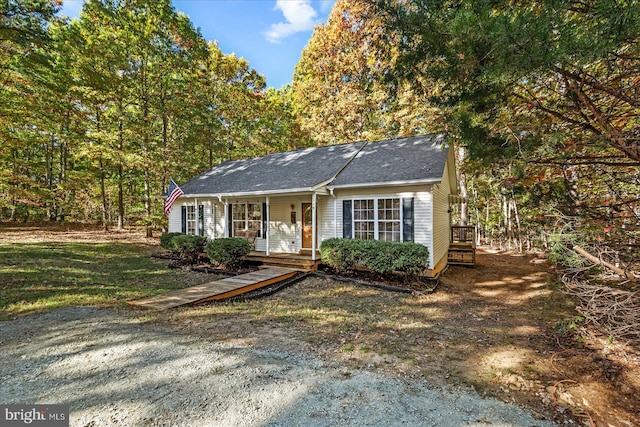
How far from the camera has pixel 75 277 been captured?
330 inches

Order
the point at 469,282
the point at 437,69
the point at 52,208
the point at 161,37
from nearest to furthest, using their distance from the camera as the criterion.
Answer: the point at 437,69 < the point at 469,282 < the point at 161,37 < the point at 52,208

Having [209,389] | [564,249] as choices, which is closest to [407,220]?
[564,249]

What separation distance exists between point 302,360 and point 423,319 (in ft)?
9.84

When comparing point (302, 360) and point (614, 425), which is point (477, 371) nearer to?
point (614, 425)

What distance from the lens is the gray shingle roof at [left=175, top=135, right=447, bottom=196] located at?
9.07 metres

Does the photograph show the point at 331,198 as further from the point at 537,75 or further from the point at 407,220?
the point at 537,75

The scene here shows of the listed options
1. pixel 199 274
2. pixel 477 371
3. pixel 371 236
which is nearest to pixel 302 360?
pixel 477 371

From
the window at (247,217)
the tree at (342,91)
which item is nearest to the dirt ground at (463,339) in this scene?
the window at (247,217)

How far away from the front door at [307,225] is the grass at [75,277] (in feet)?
11.6

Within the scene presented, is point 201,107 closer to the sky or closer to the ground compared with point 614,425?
closer to the sky

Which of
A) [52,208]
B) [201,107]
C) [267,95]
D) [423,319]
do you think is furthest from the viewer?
[267,95]

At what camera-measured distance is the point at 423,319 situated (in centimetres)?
580

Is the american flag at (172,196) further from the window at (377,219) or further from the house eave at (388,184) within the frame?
the window at (377,219)

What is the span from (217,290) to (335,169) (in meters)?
5.92
